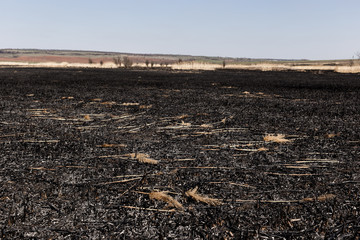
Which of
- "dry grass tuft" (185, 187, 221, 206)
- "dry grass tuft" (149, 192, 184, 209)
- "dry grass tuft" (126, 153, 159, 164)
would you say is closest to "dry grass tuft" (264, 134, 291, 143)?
"dry grass tuft" (126, 153, 159, 164)

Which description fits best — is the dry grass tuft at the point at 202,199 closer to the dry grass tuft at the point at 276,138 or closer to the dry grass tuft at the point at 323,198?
the dry grass tuft at the point at 323,198

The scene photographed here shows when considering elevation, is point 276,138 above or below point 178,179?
above

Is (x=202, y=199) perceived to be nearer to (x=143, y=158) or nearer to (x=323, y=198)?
(x=323, y=198)

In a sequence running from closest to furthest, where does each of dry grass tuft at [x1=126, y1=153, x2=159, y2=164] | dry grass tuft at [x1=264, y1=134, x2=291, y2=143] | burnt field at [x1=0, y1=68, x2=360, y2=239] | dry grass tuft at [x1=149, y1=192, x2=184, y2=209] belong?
burnt field at [x1=0, y1=68, x2=360, y2=239] → dry grass tuft at [x1=149, y1=192, x2=184, y2=209] → dry grass tuft at [x1=126, y1=153, x2=159, y2=164] → dry grass tuft at [x1=264, y1=134, x2=291, y2=143]

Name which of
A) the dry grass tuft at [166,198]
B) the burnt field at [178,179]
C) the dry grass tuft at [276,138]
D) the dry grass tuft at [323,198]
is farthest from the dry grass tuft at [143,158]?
the dry grass tuft at [276,138]

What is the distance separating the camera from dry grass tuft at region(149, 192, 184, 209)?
93.6 inches

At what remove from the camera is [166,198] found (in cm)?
247

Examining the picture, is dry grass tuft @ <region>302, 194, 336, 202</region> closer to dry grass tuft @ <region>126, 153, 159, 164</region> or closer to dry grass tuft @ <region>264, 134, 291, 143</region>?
dry grass tuft @ <region>126, 153, 159, 164</region>

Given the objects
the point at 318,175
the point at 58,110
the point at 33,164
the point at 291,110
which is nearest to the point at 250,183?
the point at 318,175

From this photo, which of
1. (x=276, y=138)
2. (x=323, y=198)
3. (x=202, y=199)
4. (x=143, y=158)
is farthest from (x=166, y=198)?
(x=276, y=138)

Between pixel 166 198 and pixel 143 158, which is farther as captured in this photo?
pixel 143 158

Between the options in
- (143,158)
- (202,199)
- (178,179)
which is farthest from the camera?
(143,158)

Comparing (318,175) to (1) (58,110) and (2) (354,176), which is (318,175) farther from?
(1) (58,110)

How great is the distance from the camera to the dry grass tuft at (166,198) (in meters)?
2.38
